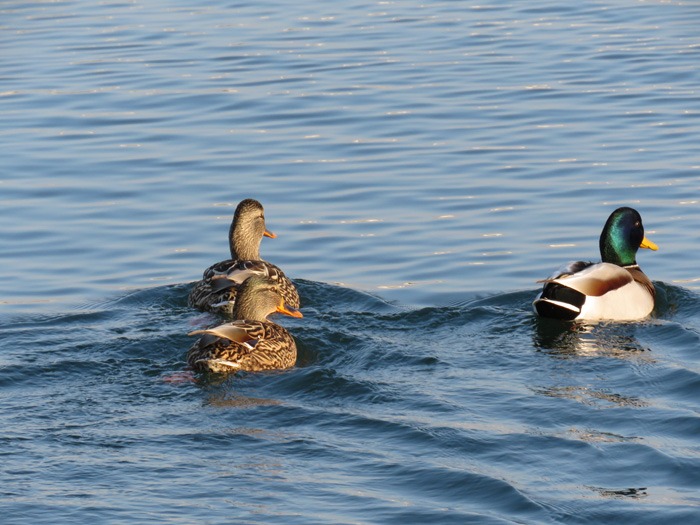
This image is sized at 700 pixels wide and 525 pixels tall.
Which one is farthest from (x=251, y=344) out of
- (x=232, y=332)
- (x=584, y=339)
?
(x=584, y=339)

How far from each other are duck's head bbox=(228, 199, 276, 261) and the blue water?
486mm

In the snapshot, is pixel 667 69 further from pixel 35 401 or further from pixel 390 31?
pixel 35 401

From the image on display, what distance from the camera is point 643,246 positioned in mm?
12828

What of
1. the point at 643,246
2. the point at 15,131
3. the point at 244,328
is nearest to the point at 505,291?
the point at 643,246

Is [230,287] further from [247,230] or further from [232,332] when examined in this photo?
[232,332]

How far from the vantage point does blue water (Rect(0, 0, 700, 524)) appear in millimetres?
8211

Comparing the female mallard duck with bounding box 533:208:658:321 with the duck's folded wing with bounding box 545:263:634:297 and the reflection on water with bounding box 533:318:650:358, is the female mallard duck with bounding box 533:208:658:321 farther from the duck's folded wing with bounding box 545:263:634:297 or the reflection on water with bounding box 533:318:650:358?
the reflection on water with bounding box 533:318:650:358

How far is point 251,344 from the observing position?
10.4m

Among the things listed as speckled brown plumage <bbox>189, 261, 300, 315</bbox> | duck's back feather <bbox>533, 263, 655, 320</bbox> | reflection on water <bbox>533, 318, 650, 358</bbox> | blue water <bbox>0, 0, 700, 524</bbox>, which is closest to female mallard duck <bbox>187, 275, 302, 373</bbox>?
blue water <bbox>0, 0, 700, 524</bbox>

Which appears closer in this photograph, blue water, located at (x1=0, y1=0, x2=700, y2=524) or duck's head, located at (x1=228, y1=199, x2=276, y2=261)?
blue water, located at (x1=0, y1=0, x2=700, y2=524)

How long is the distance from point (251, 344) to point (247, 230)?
9.01 ft

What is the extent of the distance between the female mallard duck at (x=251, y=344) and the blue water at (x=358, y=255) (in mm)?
235

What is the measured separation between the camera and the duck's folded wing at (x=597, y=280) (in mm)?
11773

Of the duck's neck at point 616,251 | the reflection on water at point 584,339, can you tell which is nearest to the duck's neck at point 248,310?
the reflection on water at point 584,339
